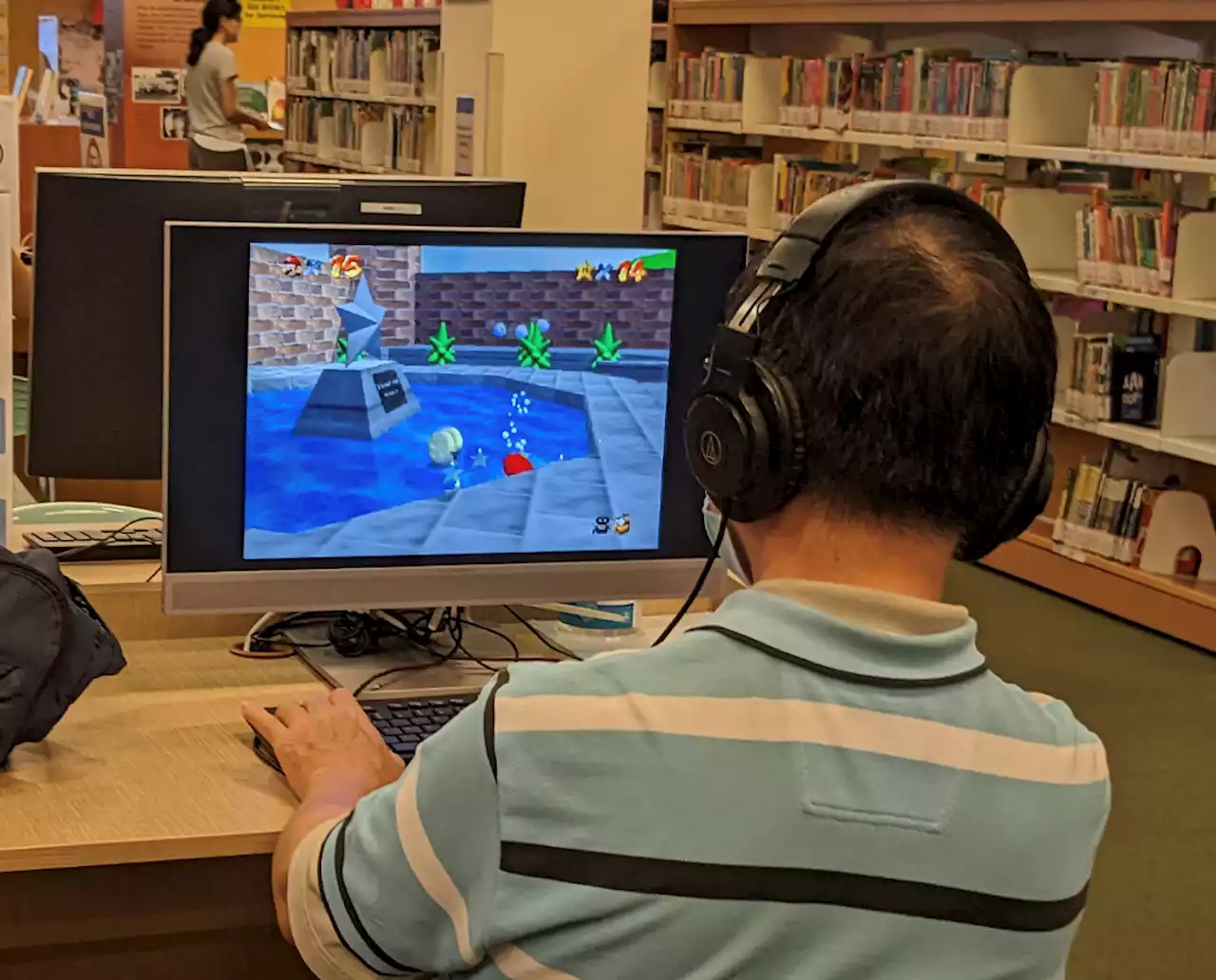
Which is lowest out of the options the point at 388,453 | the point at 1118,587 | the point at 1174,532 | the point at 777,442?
the point at 1118,587

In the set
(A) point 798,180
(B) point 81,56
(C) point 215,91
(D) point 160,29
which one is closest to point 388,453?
(A) point 798,180

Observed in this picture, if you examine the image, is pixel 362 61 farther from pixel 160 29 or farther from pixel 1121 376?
pixel 1121 376

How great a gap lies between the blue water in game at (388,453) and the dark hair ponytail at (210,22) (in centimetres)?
718

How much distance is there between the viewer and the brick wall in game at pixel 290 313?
1.54 metres

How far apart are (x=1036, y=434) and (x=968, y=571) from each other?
4.15 meters

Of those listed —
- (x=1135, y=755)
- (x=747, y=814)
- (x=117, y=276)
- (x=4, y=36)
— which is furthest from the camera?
(x=4, y=36)

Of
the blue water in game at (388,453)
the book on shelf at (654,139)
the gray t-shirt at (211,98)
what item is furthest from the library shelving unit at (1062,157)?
the gray t-shirt at (211,98)

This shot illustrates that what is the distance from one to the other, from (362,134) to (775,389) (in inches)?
281

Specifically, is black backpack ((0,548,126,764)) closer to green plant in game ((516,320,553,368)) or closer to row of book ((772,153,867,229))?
green plant in game ((516,320,553,368))

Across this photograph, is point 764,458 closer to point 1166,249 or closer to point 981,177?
point 1166,249

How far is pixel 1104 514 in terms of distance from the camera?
464 cm

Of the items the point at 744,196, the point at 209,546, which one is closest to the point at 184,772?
the point at 209,546

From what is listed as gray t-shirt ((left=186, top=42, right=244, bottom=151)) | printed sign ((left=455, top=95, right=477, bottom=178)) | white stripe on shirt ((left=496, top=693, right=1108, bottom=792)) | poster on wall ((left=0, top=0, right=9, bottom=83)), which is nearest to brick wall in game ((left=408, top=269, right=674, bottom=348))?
white stripe on shirt ((left=496, top=693, right=1108, bottom=792))

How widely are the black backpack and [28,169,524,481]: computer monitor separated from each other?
546mm
